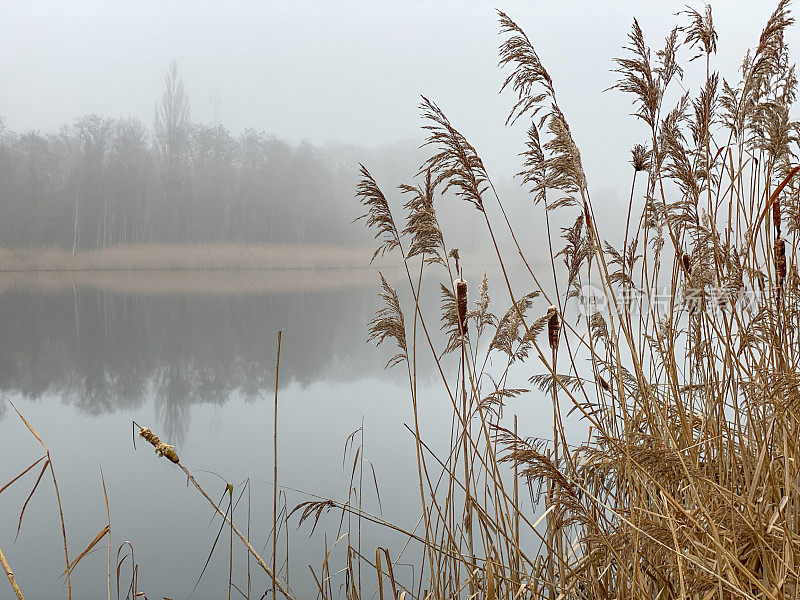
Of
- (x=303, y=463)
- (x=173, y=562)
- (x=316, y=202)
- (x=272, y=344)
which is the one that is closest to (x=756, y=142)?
(x=173, y=562)

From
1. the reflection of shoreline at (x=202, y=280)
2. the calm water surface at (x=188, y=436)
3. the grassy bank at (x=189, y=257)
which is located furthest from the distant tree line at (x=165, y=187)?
the calm water surface at (x=188, y=436)

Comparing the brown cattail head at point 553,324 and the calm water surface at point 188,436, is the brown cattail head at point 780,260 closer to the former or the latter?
the brown cattail head at point 553,324

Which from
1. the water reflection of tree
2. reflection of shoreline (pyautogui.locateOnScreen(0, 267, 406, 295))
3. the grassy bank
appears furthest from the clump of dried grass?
the grassy bank

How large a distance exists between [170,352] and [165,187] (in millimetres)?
29747

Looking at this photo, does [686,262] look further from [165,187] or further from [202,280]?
[165,187]

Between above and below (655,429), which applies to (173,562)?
below

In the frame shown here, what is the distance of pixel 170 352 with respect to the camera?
9.92m

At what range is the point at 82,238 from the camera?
3234 centimetres

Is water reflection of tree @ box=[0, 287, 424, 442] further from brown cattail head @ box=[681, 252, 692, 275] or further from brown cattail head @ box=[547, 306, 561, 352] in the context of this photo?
brown cattail head @ box=[681, 252, 692, 275]

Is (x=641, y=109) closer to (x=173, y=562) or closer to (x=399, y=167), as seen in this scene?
(x=173, y=562)

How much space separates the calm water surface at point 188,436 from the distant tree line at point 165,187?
21.8m

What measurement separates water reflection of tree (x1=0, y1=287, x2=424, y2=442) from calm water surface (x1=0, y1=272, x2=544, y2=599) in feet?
0.13

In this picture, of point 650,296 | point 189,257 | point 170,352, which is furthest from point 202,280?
point 650,296

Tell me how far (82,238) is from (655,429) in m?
Result: 35.6
